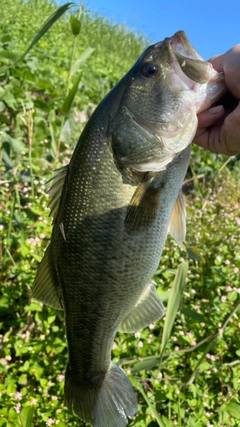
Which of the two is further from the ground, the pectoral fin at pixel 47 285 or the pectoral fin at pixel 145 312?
the pectoral fin at pixel 47 285

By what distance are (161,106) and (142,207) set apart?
34 centimetres

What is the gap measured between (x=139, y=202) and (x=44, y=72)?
140 inches

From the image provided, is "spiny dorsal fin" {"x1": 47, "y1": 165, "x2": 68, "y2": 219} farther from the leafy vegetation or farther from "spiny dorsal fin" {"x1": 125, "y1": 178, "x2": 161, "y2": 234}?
the leafy vegetation

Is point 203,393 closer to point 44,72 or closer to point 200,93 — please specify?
point 200,93

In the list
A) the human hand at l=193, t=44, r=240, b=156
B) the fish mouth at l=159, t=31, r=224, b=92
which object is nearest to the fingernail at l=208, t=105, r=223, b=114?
the human hand at l=193, t=44, r=240, b=156

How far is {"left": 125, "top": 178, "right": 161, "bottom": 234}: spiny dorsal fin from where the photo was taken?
1.36 metres

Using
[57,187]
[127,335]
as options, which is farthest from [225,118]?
[127,335]

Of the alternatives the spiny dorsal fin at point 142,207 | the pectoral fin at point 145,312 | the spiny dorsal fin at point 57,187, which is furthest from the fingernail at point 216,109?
the pectoral fin at point 145,312

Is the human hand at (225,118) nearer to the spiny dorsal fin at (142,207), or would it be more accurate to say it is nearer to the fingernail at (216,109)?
the fingernail at (216,109)

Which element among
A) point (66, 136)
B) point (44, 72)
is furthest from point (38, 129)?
point (44, 72)

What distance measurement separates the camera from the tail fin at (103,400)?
1.57 m

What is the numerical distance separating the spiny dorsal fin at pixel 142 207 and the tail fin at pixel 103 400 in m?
0.59

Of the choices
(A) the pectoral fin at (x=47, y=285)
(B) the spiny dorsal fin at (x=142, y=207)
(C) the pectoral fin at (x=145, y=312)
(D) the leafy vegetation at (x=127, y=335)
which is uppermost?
(B) the spiny dorsal fin at (x=142, y=207)

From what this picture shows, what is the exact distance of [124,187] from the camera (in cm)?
138
